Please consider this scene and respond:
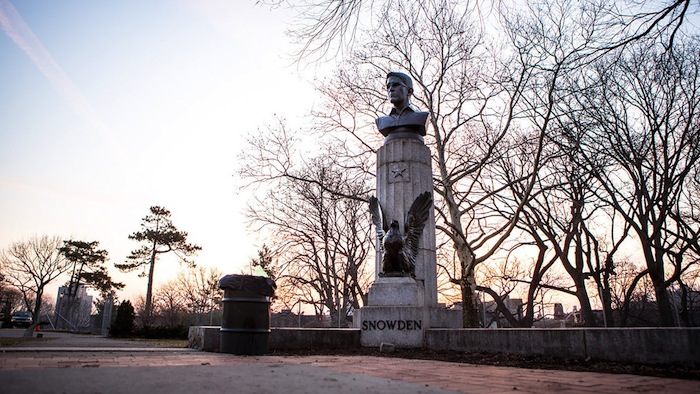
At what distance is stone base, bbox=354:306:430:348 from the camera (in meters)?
9.37

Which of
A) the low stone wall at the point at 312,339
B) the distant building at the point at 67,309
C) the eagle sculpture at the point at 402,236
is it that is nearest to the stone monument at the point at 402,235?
the eagle sculpture at the point at 402,236

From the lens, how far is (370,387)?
3299mm

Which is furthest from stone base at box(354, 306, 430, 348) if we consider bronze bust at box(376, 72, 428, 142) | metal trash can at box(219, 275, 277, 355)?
bronze bust at box(376, 72, 428, 142)

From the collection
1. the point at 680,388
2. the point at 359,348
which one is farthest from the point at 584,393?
the point at 359,348

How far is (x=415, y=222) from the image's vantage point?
34.5ft

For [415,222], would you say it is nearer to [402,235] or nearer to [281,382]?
[402,235]

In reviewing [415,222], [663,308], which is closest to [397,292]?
[415,222]

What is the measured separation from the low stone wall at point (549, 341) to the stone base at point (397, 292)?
Result: 0.77 meters

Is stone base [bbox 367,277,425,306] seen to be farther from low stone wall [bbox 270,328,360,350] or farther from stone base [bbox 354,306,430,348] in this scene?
low stone wall [bbox 270,328,360,350]

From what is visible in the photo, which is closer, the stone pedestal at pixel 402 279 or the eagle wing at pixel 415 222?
the stone pedestal at pixel 402 279

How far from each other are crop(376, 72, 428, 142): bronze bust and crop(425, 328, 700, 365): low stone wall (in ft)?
17.5

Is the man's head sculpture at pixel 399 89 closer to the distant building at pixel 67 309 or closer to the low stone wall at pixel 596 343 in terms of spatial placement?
the low stone wall at pixel 596 343

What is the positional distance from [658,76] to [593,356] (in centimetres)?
1475

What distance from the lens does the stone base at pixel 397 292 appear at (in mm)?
9797
